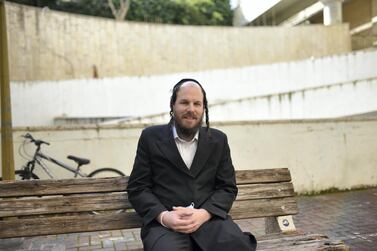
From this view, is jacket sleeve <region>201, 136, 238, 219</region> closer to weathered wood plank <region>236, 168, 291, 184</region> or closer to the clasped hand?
the clasped hand

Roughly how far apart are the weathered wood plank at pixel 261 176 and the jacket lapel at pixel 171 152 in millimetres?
732

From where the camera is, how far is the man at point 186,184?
276 cm

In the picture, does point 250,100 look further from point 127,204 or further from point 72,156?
point 127,204

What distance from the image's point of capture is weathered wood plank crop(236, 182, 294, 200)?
3.43 metres

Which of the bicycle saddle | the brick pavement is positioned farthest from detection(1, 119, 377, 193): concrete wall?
the brick pavement

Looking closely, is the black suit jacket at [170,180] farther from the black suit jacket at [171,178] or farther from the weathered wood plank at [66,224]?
the weathered wood plank at [66,224]

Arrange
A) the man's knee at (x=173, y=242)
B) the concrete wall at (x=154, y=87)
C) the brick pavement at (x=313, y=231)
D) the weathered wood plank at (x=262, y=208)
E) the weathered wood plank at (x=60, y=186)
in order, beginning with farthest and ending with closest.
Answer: the concrete wall at (x=154, y=87) < the brick pavement at (x=313, y=231) < the weathered wood plank at (x=262, y=208) < the weathered wood plank at (x=60, y=186) < the man's knee at (x=173, y=242)

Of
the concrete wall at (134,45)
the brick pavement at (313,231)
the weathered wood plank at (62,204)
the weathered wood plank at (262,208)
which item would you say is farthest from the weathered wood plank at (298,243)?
the concrete wall at (134,45)

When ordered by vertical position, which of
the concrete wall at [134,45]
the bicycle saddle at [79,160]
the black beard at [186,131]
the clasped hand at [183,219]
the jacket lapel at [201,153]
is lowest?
the clasped hand at [183,219]

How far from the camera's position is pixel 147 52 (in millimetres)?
15539

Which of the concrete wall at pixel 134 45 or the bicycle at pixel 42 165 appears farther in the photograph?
the concrete wall at pixel 134 45

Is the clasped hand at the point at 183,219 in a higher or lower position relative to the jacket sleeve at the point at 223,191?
lower

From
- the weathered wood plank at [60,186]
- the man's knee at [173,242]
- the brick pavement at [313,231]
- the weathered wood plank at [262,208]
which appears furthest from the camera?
the brick pavement at [313,231]

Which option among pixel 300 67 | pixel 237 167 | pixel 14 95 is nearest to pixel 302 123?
pixel 237 167
